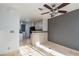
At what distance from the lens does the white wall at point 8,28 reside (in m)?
4.57

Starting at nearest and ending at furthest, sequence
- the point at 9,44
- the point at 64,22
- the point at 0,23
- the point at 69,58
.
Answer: the point at 69,58 → the point at 0,23 → the point at 9,44 → the point at 64,22

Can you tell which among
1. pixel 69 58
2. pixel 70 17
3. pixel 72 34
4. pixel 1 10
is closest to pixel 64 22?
pixel 70 17

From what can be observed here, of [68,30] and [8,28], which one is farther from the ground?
[8,28]

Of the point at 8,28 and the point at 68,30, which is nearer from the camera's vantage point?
the point at 8,28

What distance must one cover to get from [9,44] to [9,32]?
1.77 feet

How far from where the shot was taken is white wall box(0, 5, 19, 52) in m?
4.57

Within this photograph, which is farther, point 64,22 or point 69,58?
point 64,22

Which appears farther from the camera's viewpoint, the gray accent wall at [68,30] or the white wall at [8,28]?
the gray accent wall at [68,30]

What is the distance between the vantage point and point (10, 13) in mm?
4953

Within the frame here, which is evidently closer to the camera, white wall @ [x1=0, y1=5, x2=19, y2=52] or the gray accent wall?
white wall @ [x1=0, y1=5, x2=19, y2=52]

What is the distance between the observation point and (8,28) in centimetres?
481

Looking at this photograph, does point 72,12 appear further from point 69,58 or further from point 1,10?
point 69,58

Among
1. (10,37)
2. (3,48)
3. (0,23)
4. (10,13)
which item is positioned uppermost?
(10,13)

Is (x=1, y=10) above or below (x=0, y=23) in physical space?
above
